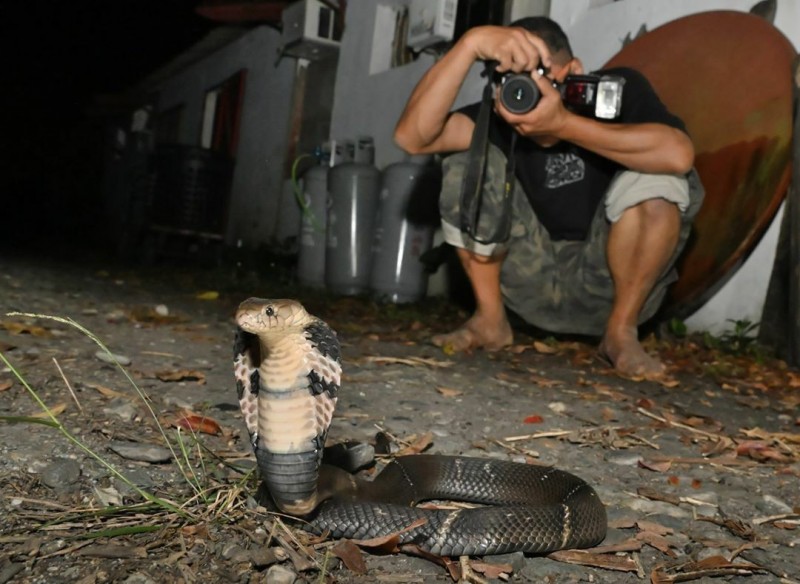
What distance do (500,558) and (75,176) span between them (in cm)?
2086

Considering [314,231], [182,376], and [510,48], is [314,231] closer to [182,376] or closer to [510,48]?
[510,48]

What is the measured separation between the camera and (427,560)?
1.54 m

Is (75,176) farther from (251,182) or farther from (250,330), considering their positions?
(250,330)

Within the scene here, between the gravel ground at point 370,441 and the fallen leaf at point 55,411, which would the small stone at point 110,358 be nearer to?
the gravel ground at point 370,441

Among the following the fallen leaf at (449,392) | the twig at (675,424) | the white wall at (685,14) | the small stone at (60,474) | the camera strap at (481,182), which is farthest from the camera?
the white wall at (685,14)

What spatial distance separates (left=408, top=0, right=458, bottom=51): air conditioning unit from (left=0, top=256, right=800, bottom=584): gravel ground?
298cm

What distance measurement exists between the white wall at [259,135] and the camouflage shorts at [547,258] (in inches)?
229

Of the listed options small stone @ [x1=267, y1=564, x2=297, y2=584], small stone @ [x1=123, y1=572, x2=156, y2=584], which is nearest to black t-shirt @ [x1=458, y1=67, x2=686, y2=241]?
small stone @ [x1=267, y1=564, x2=297, y2=584]

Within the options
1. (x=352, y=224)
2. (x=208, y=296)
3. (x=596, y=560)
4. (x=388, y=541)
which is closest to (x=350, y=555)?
(x=388, y=541)

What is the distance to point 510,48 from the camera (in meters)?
A: 3.11

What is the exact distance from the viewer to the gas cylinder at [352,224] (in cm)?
639

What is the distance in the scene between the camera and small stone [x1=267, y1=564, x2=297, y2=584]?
1356 mm

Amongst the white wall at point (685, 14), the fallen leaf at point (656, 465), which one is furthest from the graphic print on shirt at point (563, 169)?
the fallen leaf at point (656, 465)

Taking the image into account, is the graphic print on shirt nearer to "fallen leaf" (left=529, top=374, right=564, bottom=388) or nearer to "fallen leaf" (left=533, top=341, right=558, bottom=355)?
"fallen leaf" (left=533, top=341, right=558, bottom=355)
